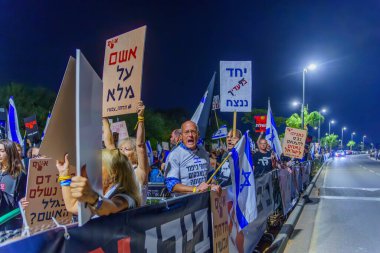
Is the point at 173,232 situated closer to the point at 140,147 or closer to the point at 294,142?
the point at 140,147

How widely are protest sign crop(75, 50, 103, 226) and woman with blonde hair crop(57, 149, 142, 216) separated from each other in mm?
67

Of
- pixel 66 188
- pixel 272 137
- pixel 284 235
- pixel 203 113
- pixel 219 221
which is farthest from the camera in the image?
pixel 272 137

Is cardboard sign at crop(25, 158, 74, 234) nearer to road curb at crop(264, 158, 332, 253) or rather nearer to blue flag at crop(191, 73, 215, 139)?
road curb at crop(264, 158, 332, 253)

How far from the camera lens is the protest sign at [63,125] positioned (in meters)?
2.37

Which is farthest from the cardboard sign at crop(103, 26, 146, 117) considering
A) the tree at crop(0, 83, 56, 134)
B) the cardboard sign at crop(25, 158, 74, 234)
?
the tree at crop(0, 83, 56, 134)

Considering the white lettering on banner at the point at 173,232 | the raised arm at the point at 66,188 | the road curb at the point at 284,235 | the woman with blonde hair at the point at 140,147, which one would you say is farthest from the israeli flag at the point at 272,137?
the raised arm at the point at 66,188

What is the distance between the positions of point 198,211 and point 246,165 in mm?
1757

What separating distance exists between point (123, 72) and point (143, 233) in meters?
1.74

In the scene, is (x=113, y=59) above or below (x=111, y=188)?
above

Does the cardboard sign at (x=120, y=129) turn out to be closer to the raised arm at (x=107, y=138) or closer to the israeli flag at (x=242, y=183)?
the israeli flag at (x=242, y=183)

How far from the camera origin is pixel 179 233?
144 inches

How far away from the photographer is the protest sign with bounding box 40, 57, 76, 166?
7.78 feet

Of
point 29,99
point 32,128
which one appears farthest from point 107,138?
point 29,99

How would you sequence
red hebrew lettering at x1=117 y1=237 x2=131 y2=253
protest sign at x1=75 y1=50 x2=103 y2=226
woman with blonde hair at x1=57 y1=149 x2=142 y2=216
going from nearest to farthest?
protest sign at x1=75 y1=50 x2=103 y2=226 → woman with blonde hair at x1=57 y1=149 x2=142 y2=216 → red hebrew lettering at x1=117 y1=237 x2=131 y2=253
